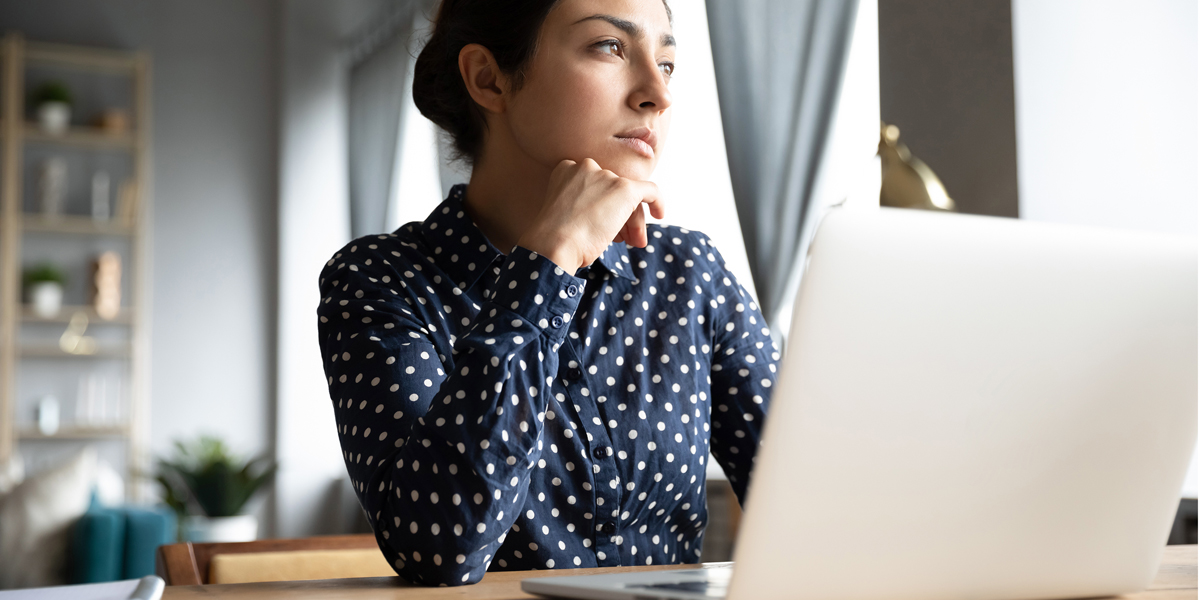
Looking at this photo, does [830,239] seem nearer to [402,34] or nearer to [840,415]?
[840,415]

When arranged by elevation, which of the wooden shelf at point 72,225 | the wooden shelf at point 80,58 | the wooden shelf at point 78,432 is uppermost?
the wooden shelf at point 80,58

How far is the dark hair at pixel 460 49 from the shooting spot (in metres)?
1.10

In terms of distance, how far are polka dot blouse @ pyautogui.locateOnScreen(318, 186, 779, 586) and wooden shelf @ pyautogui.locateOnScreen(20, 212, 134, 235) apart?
452cm

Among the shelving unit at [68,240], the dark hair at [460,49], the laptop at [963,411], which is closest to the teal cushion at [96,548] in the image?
the shelving unit at [68,240]

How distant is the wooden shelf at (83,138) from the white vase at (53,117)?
22 mm

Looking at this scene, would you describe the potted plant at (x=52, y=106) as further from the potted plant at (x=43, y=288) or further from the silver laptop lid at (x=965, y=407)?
the silver laptop lid at (x=965, y=407)

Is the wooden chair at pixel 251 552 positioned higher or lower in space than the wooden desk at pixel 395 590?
lower

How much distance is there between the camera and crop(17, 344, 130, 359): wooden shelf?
4961 mm

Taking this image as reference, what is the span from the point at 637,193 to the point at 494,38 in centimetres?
32

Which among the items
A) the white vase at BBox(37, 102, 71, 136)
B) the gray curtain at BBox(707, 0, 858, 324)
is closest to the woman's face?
the gray curtain at BBox(707, 0, 858, 324)

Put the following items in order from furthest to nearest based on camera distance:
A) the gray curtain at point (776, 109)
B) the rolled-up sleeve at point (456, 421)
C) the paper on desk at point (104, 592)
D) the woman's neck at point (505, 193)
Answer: the gray curtain at point (776, 109) < the woman's neck at point (505, 193) < the rolled-up sleeve at point (456, 421) < the paper on desk at point (104, 592)

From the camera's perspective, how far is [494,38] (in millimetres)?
1135

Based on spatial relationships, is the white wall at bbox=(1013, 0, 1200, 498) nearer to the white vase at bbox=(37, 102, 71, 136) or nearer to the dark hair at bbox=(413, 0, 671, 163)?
the dark hair at bbox=(413, 0, 671, 163)

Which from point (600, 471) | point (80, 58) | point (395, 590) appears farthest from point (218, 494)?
point (395, 590)
